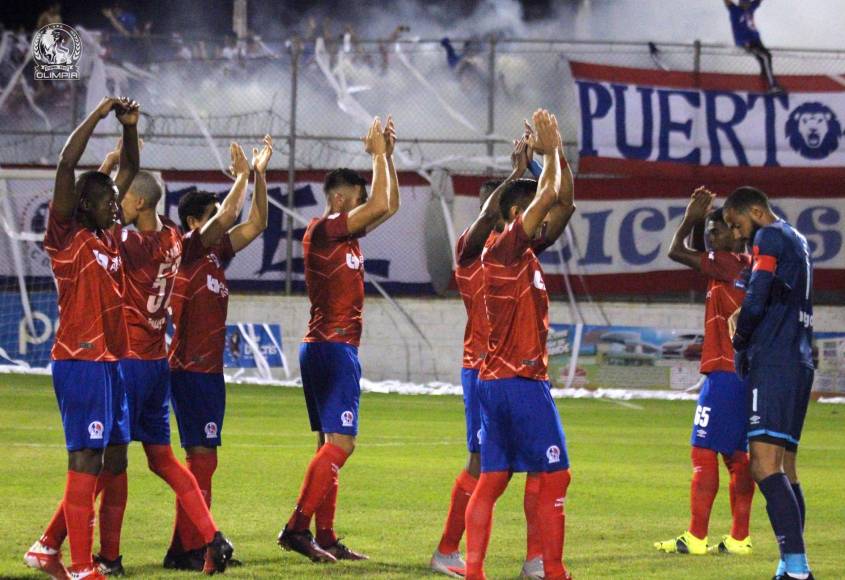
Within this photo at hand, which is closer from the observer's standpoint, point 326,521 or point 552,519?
point 552,519

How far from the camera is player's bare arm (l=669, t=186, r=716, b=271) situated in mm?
8672

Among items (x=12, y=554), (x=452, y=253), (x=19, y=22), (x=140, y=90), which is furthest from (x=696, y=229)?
(x=19, y=22)

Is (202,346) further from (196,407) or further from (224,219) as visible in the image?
(224,219)

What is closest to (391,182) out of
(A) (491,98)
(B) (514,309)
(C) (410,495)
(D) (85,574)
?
(B) (514,309)

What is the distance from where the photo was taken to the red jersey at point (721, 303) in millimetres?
8766

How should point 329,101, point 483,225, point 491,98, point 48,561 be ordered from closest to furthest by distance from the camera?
point 48,561 < point 483,225 < point 491,98 < point 329,101

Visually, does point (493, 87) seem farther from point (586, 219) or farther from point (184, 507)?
point (184, 507)

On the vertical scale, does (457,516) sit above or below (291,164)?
below

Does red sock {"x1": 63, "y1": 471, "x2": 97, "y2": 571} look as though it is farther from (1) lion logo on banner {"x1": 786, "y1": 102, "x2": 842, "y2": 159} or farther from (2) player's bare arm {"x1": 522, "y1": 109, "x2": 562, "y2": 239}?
(1) lion logo on banner {"x1": 786, "y1": 102, "x2": 842, "y2": 159}

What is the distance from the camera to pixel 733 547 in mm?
8672

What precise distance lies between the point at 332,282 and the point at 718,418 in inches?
103

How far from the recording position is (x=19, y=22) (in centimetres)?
3322

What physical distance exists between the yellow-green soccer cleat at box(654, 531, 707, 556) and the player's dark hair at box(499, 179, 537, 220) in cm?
262

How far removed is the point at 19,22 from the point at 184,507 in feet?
92.5
